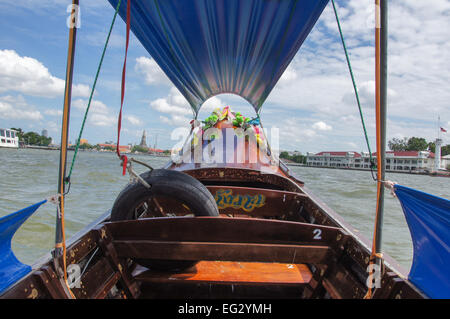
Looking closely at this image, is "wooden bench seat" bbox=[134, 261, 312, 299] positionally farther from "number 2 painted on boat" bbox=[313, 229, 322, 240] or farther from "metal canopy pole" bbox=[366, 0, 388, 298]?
"metal canopy pole" bbox=[366, 0, 388, 298]

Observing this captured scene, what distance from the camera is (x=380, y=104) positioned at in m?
1.53

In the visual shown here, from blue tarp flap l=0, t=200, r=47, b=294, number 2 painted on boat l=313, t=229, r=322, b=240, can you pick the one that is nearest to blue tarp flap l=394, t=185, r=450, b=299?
number 2 painted on boat l=313, t=229, r=322, b=240

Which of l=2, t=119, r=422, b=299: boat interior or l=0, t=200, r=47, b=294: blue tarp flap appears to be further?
l=2, t=119, r=422, b=299: boat interior

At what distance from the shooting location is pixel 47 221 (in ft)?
20.8

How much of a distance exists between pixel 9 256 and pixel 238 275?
1.49 metres

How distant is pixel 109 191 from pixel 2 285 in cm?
1088

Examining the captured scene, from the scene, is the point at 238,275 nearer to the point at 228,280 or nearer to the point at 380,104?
the point at 228,280

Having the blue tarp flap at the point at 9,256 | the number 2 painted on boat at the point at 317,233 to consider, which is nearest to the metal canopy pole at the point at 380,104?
the number 2 painted on boat at the point at 317,233

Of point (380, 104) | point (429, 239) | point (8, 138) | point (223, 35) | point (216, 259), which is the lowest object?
point (216, 259)

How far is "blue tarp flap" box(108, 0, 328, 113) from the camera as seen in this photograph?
3.55 m

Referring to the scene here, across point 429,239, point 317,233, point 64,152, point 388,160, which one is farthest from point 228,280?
point 388,160

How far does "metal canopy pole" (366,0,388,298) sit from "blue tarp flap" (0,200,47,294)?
1790 millimetres
